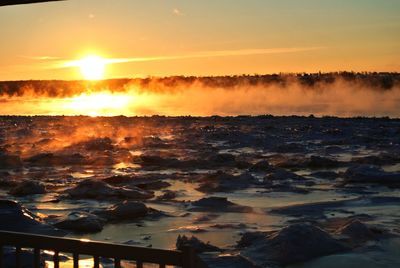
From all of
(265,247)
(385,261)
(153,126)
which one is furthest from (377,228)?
(153,126)

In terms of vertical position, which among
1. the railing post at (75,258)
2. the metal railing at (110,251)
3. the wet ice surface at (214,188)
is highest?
the metal railing at (110,251)

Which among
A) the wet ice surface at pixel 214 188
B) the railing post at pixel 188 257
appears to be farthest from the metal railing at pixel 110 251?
the wet ice surface at pixel 214 188

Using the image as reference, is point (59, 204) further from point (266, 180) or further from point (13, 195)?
point (266, 180)

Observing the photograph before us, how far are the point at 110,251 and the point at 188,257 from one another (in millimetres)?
450

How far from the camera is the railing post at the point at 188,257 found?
2730 millimetres

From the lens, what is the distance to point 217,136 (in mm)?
28688

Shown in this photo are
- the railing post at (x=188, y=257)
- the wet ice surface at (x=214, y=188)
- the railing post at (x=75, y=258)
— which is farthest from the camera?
the wet ice surface at (x=214, y=188)

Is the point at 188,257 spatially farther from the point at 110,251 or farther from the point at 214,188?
the point at 214,188

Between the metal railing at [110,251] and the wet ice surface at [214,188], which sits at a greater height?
the metal railing at [110,251]

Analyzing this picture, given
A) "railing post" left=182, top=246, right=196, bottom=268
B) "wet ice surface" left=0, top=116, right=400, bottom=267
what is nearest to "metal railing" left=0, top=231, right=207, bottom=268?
"railing post" left=182, top=246, right=196, bottom=268

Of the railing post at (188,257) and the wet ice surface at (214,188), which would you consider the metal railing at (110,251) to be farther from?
the wet ice surface at (214,188)

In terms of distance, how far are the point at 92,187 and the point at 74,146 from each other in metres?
13.5

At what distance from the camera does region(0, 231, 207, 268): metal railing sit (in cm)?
277

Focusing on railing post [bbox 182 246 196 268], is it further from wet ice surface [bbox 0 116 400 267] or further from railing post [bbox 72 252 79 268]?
wet ice surface [bbox 0 116 400 267]
